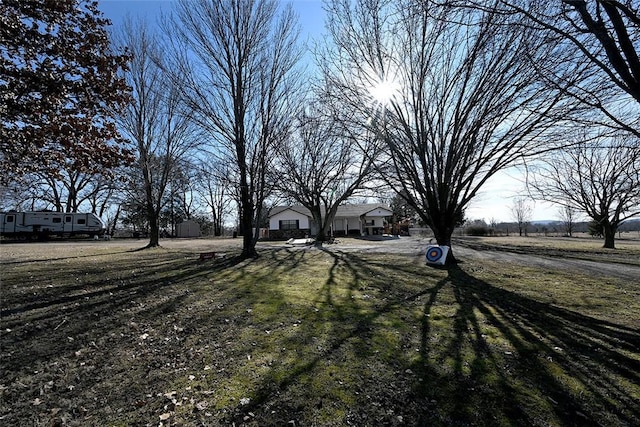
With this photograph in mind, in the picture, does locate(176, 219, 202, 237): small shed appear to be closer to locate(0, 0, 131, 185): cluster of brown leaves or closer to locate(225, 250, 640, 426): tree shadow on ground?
locate(0, 0, 131, 185): cluster of brown leaves

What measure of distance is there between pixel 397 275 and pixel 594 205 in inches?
898

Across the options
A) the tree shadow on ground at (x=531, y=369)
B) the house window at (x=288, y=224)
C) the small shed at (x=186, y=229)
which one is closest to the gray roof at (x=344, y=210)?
the house window at (x=288, y=224)

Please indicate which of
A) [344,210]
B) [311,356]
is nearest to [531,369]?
[311,356]

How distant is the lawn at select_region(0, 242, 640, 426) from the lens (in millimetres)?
2648

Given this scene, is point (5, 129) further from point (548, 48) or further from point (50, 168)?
point (548, 48)

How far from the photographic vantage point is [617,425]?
2555 millimetres

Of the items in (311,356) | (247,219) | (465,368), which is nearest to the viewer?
(465,368)

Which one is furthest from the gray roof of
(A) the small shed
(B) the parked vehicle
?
(B) the parked vehicle

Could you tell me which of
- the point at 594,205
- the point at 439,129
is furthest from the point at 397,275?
the point at 594,205

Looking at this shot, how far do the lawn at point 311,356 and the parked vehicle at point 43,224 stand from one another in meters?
29.7

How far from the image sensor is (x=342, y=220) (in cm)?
4212

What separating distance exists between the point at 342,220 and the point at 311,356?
38.7 metres

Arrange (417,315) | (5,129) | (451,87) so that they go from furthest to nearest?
(451,87) → (5,129) → (417,315)

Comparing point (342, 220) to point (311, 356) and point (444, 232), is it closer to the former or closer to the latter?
point (444, 232)
